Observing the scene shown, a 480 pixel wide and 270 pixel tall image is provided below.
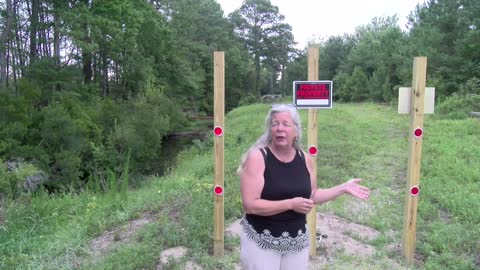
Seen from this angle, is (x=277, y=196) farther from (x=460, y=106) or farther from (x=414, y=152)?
(x=460, y=106)

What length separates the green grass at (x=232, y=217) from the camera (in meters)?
4.29

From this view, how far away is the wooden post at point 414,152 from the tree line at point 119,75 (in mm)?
7512

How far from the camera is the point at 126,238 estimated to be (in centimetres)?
487

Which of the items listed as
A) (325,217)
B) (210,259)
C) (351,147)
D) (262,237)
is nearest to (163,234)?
(210,259)

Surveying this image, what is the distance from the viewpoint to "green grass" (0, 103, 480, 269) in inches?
169

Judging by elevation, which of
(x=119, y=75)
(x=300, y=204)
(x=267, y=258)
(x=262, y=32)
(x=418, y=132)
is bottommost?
(x=267, y=258)

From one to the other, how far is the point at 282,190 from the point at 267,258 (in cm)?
42

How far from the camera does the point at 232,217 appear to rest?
17.5ft

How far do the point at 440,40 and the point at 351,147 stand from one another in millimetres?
15892

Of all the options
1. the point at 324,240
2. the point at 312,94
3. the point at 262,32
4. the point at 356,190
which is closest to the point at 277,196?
the point at 356,190

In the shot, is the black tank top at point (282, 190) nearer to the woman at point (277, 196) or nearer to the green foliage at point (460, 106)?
the woman at point (277, 196)

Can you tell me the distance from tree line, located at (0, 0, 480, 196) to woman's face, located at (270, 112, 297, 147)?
8.02 metres

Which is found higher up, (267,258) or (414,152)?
(414,152)

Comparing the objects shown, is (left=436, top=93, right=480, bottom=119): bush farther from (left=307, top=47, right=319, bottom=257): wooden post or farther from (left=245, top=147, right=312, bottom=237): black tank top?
→ (left=245, top=147, right=312, bottom=237): black tank top
